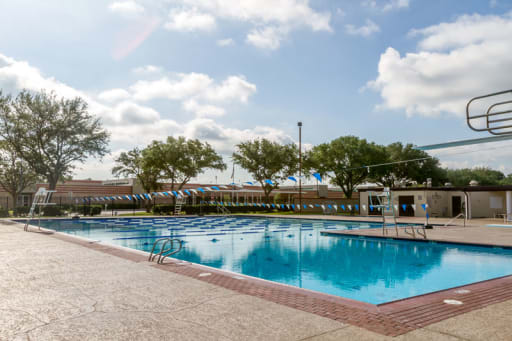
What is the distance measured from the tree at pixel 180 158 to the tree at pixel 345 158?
39.1ft

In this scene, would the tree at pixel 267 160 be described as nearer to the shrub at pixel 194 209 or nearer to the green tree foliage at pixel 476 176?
the shrub at pixel 194 209

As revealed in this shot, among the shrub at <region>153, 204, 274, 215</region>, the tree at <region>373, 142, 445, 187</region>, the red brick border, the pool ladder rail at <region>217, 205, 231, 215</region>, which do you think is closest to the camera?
the red brick border

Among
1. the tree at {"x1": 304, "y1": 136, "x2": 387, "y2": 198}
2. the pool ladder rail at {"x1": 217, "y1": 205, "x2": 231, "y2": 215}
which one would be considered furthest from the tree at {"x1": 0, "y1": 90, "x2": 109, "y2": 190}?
the tree at {"x1": 304, "y1": 136, "x2": 387, "y2": 198}

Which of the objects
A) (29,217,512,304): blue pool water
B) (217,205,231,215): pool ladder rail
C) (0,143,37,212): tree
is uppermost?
(0,143,37,212): tree

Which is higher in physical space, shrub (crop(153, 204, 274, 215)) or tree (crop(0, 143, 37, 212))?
tree (crop(0, 143, 37, 212))

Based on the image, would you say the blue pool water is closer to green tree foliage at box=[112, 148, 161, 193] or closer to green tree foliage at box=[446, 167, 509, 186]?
green tree foliage at box=[112, 148, 161, 193]

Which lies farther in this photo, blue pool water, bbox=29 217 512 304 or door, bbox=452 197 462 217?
door, bbox=452 197 462 217

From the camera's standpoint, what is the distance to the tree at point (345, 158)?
4212 centimetres

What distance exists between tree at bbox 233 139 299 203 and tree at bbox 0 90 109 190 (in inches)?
640

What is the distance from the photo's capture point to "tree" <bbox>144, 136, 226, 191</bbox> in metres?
38.9

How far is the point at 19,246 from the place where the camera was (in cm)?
1161

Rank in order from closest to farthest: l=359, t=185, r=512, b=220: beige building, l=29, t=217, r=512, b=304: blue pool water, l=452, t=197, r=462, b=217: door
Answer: l=29, t=217, r=512, b=304: blue pool water
l=359, t=185, r=512, b=220: beige building
l=452, t=197, r=462, b=217: door

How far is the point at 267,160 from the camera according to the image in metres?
43.0

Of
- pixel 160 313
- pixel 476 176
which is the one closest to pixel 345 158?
pixel 160 313
